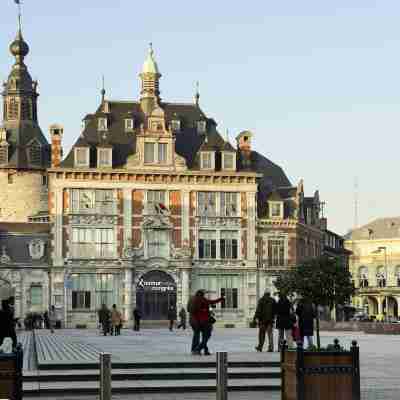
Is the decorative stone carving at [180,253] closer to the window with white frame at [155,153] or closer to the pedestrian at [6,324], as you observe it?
the window with white frame at [155,153]

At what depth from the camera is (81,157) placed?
9125cm

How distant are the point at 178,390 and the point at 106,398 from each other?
24.1 ft

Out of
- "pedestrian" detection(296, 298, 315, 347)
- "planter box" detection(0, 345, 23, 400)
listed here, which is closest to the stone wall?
"pedestrian" detection(296, 298, 315, 347)

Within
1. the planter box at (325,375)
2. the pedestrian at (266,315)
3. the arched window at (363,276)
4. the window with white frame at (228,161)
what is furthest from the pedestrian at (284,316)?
A: the arched window at (363,276)

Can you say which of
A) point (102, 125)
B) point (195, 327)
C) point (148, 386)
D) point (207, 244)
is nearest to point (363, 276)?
point (207, 244)

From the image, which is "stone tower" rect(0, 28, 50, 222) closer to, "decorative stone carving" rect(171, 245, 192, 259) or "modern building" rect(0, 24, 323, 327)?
"modern building" rect(0, 24, 323, 327)

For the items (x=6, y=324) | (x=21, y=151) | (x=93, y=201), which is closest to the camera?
(x=6, y=324)

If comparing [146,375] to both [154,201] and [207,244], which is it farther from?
[207,244]

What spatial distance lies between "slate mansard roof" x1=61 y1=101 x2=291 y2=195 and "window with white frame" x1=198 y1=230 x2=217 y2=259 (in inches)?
213

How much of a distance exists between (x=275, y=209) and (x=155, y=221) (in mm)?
11050

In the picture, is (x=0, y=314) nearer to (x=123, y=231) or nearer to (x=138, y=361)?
(x=138, y=361)

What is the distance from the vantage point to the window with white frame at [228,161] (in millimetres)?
94438

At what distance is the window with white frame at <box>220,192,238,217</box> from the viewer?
93812 mm

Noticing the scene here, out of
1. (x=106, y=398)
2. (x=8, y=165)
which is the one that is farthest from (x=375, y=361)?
(x=8, y=165)
